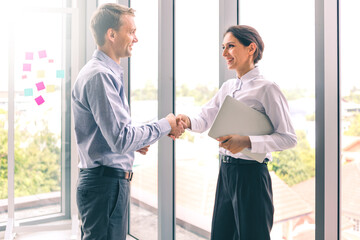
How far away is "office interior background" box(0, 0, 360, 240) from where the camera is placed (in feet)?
5.34

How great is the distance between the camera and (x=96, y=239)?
1595 millimetres

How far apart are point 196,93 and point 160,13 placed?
0.65 m

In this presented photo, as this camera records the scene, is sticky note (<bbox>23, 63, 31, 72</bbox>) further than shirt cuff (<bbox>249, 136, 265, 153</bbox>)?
Yes

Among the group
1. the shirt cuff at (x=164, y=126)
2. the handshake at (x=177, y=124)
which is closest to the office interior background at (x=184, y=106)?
the handshake at (x=177, y=124)

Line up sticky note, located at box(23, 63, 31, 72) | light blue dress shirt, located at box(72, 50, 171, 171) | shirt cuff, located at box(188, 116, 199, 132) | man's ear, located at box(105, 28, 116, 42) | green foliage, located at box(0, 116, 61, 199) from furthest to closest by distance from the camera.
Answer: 1. green foliage, located at box(0, 116, 61, 199)
2. sticky note, located at box(23, 63, 31, 72)
3. shirt cuff, located at box(188, 116, 199, 132)
4. man's ear, located at box(105, 28, 116, 42)
5. light blue dress shirt, located at box(72, 50, 171, 171)

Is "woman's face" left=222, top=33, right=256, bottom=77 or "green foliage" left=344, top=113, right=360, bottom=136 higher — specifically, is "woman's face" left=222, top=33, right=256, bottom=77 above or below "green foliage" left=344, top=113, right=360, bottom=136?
above

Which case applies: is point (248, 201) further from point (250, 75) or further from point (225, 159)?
point (250, 75)

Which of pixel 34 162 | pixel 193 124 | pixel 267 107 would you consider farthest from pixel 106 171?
pixel 34 162

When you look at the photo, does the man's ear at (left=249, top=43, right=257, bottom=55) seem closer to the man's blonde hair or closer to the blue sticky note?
the man's blonde hair

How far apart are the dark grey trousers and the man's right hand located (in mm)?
379

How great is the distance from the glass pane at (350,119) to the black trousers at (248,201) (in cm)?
33

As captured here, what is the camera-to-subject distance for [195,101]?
2539 millimetres

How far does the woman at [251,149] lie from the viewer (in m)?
1.64

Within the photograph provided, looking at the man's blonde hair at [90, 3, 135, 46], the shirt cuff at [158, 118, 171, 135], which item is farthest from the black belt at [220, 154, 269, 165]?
the man's blonde hair at [90, 3, 135, 46]
